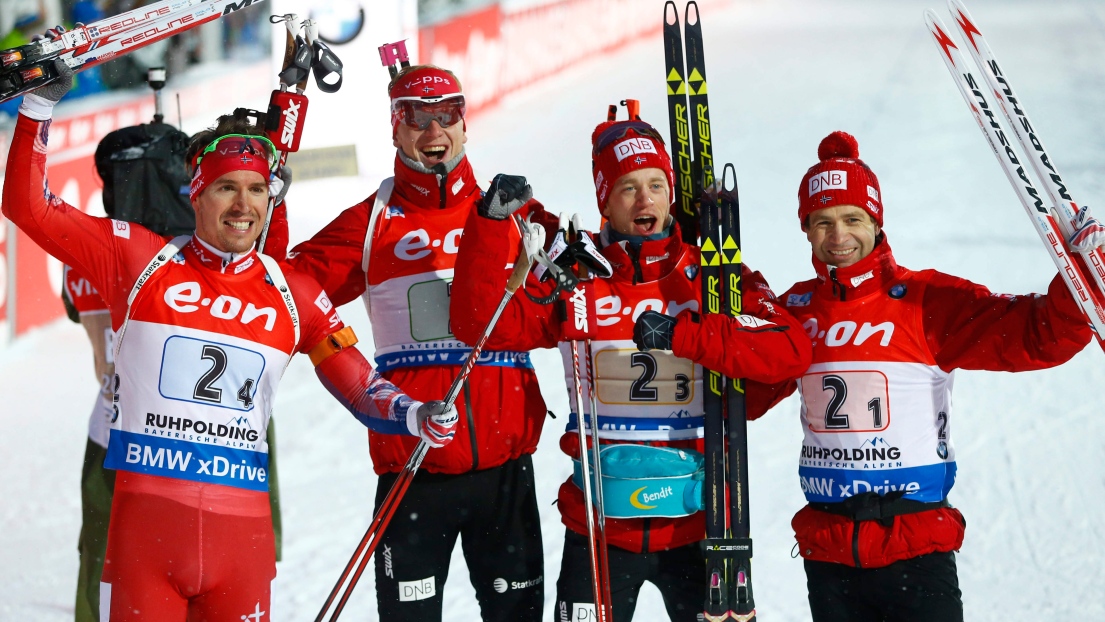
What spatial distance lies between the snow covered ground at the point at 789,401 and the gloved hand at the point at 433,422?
2063mm

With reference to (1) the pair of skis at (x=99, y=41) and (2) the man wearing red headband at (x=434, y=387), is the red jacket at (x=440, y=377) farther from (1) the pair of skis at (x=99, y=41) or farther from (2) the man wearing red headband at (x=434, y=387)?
(1) the pair of skis at (x=99, y=41)

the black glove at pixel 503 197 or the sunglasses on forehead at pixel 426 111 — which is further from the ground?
the sunglasses on forehead at pixel 426 111

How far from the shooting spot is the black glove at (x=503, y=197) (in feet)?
11.3

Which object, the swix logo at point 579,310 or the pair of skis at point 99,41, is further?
the swix logo at point 579,310

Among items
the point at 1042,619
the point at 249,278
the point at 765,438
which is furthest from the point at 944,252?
the point at 249,278

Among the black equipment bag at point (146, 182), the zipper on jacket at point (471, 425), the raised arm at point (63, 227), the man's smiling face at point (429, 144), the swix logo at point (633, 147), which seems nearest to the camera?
the raised arm at point (63, 227)

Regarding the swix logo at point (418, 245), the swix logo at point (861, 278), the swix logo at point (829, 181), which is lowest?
the swix logo at point (861, 278)

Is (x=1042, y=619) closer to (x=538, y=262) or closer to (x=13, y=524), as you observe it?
(x=538, y=262)

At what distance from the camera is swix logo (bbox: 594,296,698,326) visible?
363 cm

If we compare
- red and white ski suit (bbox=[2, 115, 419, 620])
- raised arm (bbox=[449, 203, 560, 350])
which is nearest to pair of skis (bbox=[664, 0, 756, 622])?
raised arm (bbox=[449, 203, 560, 350])

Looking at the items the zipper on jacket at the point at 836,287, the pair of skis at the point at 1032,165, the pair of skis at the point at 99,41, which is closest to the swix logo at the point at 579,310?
the zipper on jacket at the point at 836,287

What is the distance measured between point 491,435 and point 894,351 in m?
1.30

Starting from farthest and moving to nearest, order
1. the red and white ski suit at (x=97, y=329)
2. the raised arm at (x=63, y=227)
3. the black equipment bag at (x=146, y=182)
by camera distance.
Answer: the black equipment bag at (x=146, y=182) < the red and white ski suit at (x=97, y=329) < the raised arm at (x=63, y=227)

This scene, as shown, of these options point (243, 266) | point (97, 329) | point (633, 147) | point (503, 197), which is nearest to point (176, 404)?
point (243, 266)
